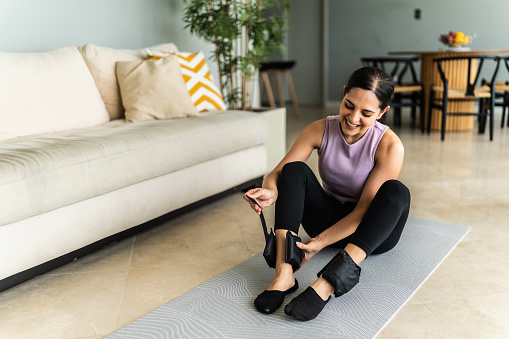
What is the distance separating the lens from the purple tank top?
6.20 feet

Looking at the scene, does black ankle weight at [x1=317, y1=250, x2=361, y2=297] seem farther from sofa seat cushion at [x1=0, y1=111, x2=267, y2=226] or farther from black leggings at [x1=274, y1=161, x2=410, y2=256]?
sofa seat cushion at [x1=0, y1=111, x2=267, y2=226]

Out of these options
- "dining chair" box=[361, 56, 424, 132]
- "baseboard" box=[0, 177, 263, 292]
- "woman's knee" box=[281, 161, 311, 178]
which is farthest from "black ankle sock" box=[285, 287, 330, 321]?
"dining chair" box=[361, 56, 424, 132]

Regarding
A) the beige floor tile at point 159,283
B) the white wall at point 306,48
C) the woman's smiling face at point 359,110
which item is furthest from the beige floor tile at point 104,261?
the white wall at point 306,48

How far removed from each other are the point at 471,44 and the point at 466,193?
4299mm

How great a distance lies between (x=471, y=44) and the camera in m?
6.53

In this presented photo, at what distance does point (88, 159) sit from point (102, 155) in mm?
77

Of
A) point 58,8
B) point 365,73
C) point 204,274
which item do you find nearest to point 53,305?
point 204,274

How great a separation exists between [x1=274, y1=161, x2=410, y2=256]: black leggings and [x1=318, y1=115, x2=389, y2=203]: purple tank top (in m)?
0.06

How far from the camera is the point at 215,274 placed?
1.99 metres

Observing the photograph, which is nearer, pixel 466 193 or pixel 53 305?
pixel 53 305

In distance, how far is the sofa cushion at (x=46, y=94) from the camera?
7.83ft

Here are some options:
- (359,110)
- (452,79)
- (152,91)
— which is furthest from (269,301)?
(452,79)

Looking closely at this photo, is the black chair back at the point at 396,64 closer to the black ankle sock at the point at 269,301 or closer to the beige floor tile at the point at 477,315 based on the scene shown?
the beige floor tile at the point at 477,315

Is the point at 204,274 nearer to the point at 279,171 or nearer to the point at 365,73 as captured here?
the point at 279,171
